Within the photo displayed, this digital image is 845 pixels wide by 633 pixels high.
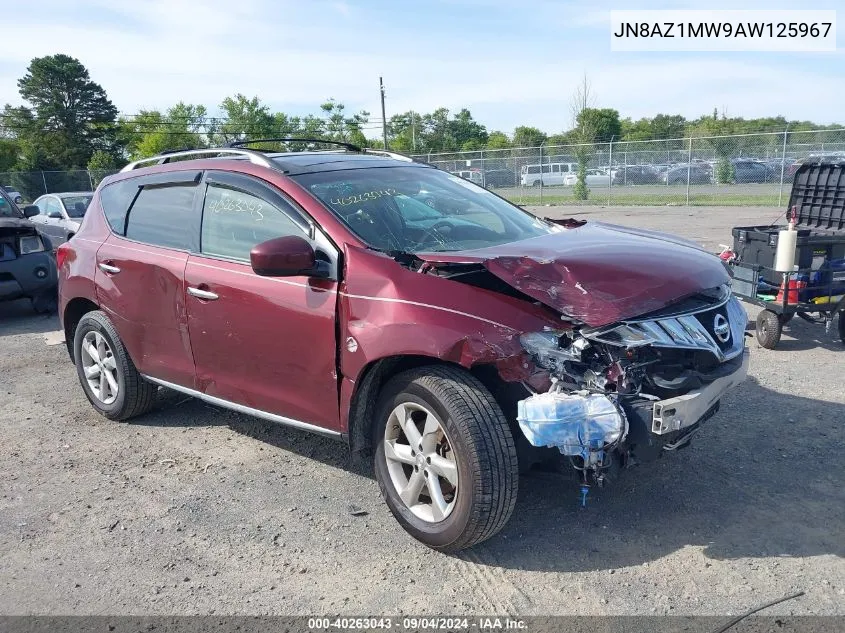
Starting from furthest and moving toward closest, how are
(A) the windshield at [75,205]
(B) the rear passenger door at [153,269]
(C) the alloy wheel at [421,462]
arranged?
1. (A) the windshield at [75,205]
2. (B) the rear passenger door at [153,269]
3. (C) the alloy wheel at [421,462]

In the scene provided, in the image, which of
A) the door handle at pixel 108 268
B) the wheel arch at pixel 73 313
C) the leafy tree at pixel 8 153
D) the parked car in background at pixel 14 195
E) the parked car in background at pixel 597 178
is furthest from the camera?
the leafy tree at pixel 8 153

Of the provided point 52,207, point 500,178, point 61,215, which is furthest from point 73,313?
point 500,178

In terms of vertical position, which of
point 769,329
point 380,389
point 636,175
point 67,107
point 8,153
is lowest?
point 769,329

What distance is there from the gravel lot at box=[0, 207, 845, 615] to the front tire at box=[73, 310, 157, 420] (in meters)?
0.18

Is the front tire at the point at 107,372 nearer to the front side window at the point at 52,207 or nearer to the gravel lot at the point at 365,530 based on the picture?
the gravel lot at the point at 365,530

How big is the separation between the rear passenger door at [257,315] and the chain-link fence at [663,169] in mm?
20967

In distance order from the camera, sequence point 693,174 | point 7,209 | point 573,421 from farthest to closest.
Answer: point 693,174 → point 7,209 → point 573,421

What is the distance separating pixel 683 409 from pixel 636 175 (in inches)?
1021

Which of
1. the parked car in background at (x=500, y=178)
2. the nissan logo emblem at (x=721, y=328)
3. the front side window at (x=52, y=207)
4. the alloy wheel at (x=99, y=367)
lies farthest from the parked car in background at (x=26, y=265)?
the parked car in background at (x=500, y=178)

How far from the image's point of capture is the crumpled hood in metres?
3.00

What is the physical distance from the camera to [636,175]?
2722 centimetres

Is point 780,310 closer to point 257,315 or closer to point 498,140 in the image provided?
point 257,315

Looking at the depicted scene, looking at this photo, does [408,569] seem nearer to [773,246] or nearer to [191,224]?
[191,224]

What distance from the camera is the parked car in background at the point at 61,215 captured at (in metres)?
13.1
